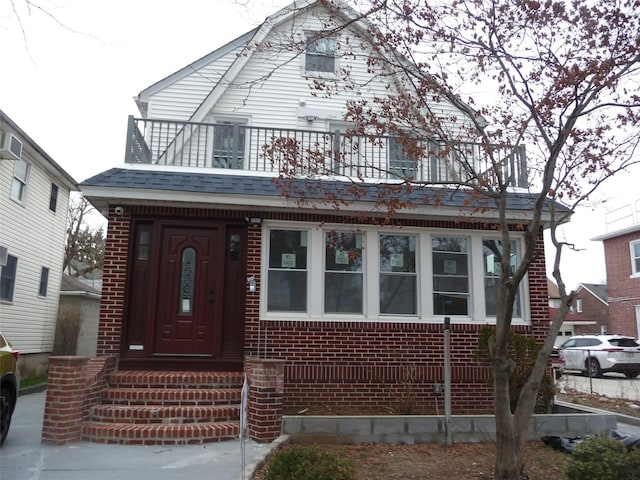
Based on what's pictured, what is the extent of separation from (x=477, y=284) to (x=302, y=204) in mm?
3319

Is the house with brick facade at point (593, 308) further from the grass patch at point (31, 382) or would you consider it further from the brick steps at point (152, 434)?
the brick steps at point (152, 434)

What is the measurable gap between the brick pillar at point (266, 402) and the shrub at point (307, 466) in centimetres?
207

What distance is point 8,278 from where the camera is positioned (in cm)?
1330

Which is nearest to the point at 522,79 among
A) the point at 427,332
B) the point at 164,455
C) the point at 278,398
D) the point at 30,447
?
the point at 427,332

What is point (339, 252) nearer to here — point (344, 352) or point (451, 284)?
point (344, 352)

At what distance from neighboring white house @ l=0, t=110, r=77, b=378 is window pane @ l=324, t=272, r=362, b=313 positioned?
8026 mm

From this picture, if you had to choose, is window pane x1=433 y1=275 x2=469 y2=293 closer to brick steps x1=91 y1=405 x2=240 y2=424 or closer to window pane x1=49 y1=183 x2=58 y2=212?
brick steps x1=91 y1=405 x2=240 y2=424

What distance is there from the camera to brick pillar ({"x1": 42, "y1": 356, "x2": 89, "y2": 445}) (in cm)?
608

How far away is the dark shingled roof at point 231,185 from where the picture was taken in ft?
25.6

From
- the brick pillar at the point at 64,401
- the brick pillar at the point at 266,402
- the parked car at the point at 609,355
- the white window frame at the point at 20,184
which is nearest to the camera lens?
the brick pillar at the point at 64,401

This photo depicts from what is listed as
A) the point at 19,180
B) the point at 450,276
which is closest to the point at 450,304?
the point at 450,276

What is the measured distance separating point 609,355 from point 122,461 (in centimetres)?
1682

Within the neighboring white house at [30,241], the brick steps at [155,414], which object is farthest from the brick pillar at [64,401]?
the neighboring white house at [30,241]

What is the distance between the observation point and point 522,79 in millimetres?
6059
